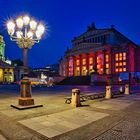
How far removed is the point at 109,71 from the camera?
70812 millimetres

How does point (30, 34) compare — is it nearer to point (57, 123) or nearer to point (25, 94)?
point (25, 94)

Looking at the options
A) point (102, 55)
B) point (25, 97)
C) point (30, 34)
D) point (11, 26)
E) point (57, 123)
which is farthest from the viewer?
point (102, 55)

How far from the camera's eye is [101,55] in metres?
73.6

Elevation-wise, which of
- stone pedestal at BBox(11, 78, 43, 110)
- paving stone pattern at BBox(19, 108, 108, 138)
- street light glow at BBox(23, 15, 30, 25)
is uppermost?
street light glow at BBox(23, 15, 30, 25)

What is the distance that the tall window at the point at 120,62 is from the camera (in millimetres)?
66625

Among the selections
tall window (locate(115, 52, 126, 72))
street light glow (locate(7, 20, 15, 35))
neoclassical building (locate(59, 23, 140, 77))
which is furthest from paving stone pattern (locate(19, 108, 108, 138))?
tall window (locate(115, 52, 126, 72))

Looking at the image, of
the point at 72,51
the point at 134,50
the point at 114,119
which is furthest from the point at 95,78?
the point at 114,119

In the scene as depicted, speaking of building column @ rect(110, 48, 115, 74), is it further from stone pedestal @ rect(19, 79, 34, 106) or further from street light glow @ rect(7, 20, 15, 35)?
street light glow @ rect(7, 20, 15, 35)

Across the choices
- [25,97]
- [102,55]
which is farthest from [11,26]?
[102,55]

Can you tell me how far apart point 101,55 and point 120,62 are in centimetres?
892

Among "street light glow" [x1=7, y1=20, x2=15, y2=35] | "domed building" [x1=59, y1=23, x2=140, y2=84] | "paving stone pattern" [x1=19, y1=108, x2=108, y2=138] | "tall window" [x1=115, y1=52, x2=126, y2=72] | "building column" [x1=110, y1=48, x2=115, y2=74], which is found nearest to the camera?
"paving stone pattern" [x1=19, y1=108, x2=108, y2=138]

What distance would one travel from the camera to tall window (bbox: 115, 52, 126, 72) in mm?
66625

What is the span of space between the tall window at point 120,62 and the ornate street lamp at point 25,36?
58609 mm

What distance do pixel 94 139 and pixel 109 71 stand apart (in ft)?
219
